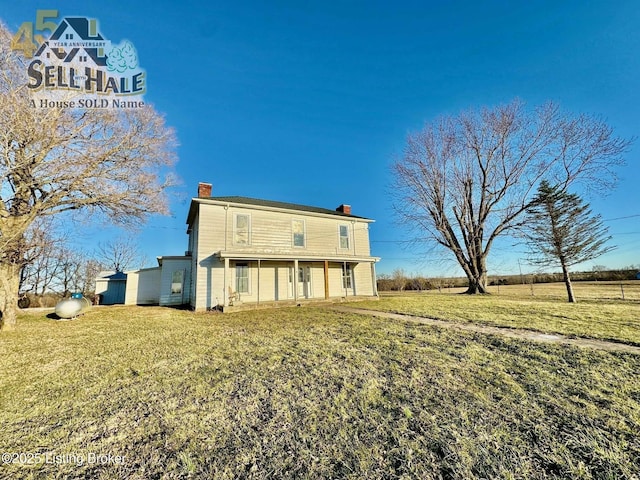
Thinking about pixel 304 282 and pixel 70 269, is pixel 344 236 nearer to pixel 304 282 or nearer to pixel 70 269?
pixel 304 282

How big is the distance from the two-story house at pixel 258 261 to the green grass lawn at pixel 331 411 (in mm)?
7366

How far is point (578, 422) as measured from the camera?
2.15m

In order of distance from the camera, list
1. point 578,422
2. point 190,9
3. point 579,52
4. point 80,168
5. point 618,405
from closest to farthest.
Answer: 1. point 578,422
2. point 618,405
3. point 80,168
4. point 190,9
5. point 579,52

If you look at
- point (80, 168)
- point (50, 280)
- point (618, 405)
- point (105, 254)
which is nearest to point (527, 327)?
point (618, 405)

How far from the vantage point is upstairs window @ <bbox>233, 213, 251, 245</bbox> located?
12.8 meters

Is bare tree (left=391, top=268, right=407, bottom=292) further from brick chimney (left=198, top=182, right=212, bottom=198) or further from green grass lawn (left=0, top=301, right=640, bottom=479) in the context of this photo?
green grass lawn (left=0, top=301, right=640, bottom=479)

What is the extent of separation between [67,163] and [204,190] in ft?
21.5

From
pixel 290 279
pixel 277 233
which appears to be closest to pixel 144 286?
pixel 277 233

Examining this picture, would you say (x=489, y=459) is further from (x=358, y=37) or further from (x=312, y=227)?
(x=358, y=37)

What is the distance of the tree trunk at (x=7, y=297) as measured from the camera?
7.15 m

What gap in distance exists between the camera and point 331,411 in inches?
97.4

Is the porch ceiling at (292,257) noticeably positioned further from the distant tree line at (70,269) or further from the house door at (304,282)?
the distant tree line at (70,269)

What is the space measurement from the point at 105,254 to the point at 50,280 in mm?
5985

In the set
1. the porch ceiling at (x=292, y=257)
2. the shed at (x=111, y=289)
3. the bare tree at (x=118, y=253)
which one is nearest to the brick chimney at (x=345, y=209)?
the porch ceiling at (x=292, y=257)
